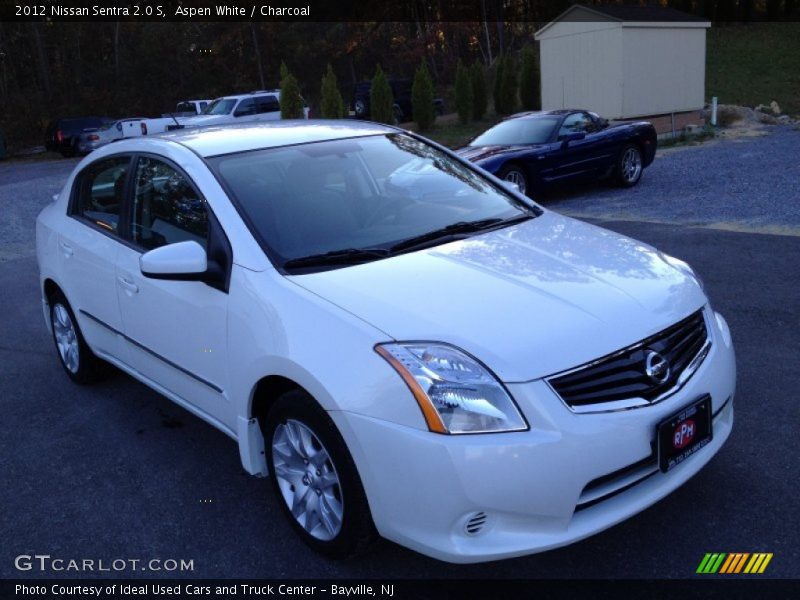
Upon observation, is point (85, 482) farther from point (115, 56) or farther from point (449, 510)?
point (115, 56)

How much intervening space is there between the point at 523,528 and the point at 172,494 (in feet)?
6.28

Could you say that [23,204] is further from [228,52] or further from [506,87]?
[228,52]

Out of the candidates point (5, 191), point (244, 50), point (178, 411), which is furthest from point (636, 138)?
point (244, 50)

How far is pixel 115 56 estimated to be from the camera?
46.5 meters

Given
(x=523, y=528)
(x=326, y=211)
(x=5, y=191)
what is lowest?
(x=5, y=191)

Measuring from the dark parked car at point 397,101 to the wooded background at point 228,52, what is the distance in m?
9.93

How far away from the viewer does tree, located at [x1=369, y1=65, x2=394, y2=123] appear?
2575 centimetres

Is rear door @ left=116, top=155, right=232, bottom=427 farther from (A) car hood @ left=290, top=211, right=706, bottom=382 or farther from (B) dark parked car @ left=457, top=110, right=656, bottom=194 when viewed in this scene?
(B) dark parked car @ left=457, top=110, right=656, bottom=194

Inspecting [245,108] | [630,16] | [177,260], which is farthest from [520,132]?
[245,108]

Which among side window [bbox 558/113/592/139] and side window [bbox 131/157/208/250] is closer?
side window [bbox 131/157/208/250]

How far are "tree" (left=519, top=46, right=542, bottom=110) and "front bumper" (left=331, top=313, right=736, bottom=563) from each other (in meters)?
26.0

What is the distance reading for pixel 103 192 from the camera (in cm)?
472

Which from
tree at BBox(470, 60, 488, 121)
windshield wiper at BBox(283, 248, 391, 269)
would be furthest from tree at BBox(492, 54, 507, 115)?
windshield wiper at BBox(283, 248, 391, 269)

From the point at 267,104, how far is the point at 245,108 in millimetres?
1270
